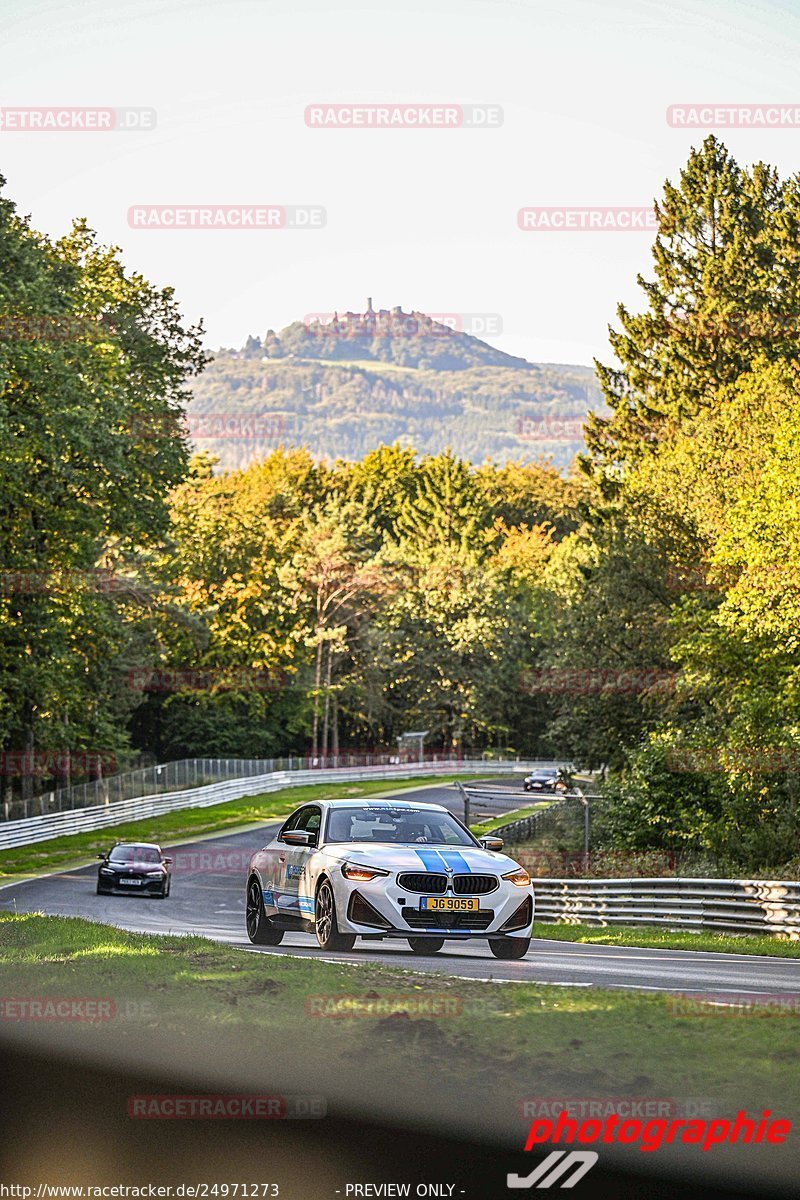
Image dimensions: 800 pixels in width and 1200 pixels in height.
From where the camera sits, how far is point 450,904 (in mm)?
14336

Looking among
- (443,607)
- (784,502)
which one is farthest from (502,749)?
(784,502)

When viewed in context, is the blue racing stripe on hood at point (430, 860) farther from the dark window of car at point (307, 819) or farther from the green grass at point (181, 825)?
the green grass at point (181, 825)

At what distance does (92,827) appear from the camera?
57594 mm

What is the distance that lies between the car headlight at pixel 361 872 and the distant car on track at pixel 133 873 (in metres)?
21.6

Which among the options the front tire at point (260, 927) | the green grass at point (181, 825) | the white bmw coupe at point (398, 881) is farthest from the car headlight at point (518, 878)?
the green grass at point (181, 825)

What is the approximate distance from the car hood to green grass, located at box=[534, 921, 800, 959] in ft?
20.3

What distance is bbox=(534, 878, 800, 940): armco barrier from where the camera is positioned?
24.8 meters

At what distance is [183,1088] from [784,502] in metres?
28.0

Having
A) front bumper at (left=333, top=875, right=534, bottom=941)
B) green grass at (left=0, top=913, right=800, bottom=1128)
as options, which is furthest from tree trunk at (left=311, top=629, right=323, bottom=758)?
green grass at (left=0, top=913, right=800, bottom=1128)

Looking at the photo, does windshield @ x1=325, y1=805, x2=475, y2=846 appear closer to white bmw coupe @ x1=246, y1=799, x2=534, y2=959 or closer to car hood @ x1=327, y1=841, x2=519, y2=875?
white bmw coupe @ x1=246, y1=799, x2=534, y2=959

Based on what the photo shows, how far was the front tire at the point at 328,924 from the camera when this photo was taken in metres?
14.7

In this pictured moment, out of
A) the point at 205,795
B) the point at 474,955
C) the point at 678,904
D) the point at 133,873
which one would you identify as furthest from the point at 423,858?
the point at 205,795

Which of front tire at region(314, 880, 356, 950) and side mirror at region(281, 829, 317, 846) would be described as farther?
side mirror at region(281, 829, 317, 846)

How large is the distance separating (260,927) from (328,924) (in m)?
2.54
